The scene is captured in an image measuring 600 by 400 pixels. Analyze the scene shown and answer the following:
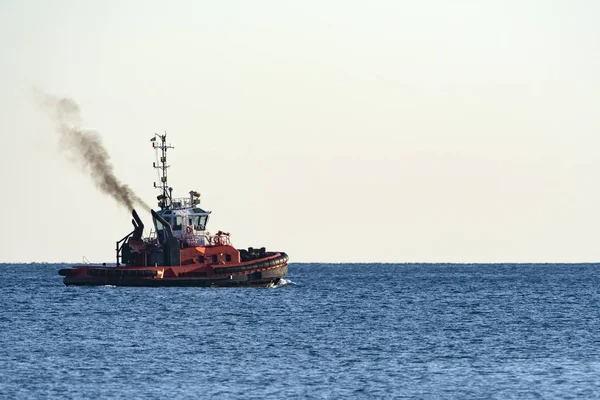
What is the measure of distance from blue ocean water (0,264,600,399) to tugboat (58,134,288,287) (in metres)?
1.66

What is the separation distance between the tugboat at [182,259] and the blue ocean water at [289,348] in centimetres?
166

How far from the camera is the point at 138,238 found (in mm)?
102000

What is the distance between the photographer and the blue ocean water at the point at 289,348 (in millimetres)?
46156

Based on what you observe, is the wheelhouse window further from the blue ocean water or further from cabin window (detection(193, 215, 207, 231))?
the blue ocean water

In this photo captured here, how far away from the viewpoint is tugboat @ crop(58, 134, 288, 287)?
9781cm

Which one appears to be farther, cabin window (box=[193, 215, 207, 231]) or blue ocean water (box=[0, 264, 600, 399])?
cabin window (box=[193, 215, 207, 231])

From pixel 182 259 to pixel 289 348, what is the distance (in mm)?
40138

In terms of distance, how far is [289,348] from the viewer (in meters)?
59.0

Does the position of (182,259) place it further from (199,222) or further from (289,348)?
(289,348)

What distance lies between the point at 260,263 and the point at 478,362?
1866 inches

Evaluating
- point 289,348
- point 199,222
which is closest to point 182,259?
point 199,222

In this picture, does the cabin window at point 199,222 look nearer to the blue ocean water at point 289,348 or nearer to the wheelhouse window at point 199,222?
the wheelhouse window at point 199,222

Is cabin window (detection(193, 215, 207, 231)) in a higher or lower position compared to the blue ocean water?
higher

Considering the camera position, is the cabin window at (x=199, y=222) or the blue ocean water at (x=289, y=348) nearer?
the blue ocean water at (x=289, y=348)
